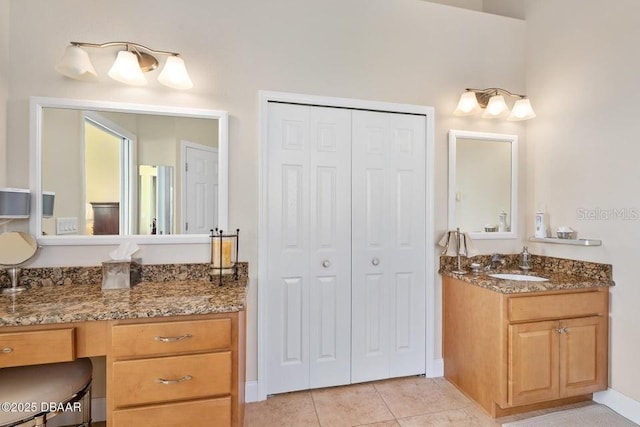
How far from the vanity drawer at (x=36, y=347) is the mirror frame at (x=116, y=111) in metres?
0.68

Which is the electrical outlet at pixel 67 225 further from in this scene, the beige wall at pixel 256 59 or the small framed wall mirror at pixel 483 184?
the small framed wall mirror at pixel 483 184

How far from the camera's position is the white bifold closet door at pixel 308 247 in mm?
2148

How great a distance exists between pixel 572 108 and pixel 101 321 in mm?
3128

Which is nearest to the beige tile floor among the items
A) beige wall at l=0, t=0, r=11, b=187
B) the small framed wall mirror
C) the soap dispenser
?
the soap dispenser

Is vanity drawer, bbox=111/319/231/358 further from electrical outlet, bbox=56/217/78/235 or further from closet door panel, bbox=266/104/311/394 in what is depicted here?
electrical outlet, bbox=56/217/78/235

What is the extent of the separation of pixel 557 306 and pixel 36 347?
2.69 meters

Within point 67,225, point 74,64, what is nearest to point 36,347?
point 67,225

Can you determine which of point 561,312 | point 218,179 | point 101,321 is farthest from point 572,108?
point 101,321

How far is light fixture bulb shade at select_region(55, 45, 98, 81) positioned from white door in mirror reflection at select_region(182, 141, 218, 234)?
62cm

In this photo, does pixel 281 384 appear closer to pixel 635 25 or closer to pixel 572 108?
pixel 572 108

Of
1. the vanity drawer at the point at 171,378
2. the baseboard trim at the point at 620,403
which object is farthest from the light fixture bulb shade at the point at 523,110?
the vanity drawer at the point at 171,378

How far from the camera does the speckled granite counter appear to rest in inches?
75.7

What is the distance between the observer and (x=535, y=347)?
6.23 feet

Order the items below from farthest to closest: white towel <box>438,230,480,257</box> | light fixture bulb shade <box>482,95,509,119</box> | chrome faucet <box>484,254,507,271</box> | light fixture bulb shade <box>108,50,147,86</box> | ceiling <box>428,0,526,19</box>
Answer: ceiling <box>428,0,526,19</box>, chrome faucet <box>484,254,507,271</box>, light fixture bulb shade <box>482,95,509,119</box>, white towel <box>438,230,480,257</box>, light fixture bulb shade <box>108,50,147,86</box>
